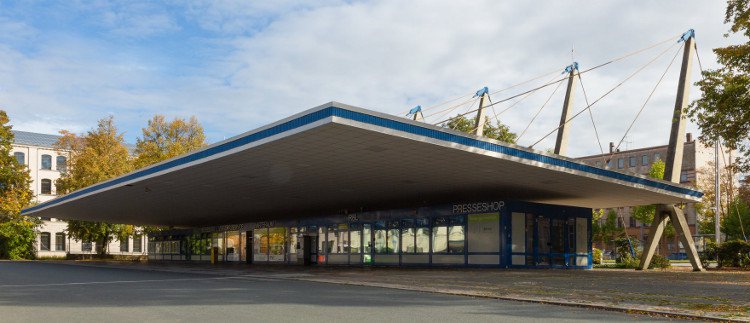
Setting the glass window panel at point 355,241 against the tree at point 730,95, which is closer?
the tree at point 730,95

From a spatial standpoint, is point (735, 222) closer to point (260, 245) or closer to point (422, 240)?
point (422, 240)

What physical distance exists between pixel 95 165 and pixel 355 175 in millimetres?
38219

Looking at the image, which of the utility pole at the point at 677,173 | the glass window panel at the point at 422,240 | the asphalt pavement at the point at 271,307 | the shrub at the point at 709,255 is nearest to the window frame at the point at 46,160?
the glass window panel at the point at 422,240

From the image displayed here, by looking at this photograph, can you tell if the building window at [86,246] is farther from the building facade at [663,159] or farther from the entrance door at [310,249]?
the building facade at [663,159]

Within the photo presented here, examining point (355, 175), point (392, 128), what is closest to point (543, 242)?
point (355, 175)

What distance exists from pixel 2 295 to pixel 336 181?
1351 cm

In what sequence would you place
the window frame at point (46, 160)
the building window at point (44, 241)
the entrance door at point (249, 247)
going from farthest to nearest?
the window frame at point (46, 160) < the building window at point (44, 241) < the entrance door at point (249, 247)

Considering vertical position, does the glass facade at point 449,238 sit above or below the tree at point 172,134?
below

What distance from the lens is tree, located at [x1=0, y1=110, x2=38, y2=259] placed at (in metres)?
58.2

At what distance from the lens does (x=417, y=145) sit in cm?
Answer: 1886

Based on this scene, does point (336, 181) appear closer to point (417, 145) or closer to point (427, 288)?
point (417, 145)

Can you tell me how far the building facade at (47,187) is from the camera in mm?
76938

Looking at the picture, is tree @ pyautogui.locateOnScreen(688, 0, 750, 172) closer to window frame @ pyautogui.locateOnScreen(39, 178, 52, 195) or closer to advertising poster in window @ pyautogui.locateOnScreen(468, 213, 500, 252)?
advertising poster in window @ pyautogui.locateOnScreen(468, 213, 500, 252)

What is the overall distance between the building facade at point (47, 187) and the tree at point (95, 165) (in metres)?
14.2
